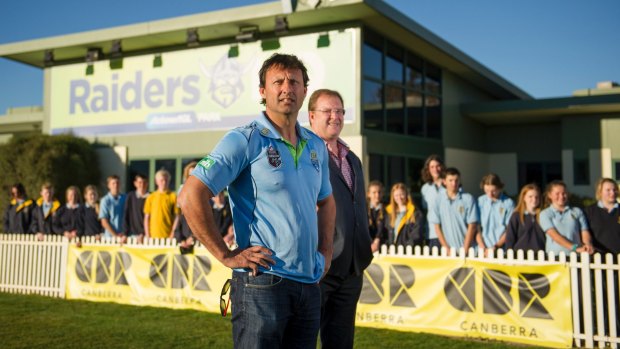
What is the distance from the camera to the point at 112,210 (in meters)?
9.74

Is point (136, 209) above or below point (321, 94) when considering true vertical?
below

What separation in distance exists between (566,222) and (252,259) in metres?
5.55

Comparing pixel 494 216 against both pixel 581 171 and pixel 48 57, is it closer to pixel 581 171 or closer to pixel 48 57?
pixel 581 171

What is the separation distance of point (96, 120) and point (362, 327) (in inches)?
537

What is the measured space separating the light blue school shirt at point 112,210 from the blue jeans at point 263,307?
8036 millimetres

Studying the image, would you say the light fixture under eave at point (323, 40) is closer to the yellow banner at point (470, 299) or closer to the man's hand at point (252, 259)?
the yellow banner at point (470, 299)

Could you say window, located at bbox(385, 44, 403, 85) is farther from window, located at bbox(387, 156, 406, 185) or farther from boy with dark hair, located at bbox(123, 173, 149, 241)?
boy with dark hair, located at bbox(123, 173, 149, 241)

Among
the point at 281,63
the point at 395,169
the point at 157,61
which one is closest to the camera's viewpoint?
the point at 281,63

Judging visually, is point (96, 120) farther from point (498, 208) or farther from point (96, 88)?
point (498, 208)

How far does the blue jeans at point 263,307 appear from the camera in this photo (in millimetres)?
2229

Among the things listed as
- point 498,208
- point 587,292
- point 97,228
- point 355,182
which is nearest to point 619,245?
point 587,292

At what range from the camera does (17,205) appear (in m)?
10.4

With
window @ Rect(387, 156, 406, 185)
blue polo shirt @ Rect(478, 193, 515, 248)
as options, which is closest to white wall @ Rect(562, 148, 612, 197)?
window @ Rect(387, 156, 406, 185)

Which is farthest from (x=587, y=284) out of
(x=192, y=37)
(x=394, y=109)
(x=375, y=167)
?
(x=192, y=37)
